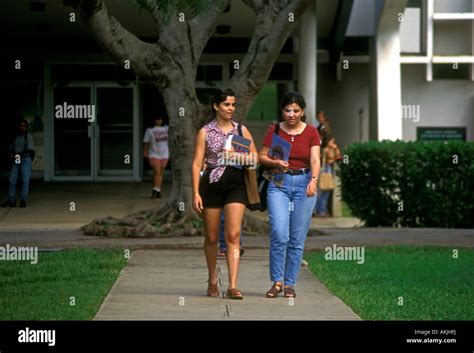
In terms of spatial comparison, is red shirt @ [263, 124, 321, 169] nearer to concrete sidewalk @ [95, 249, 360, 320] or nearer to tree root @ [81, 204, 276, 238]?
concrete sidewalk @ [95, 249, 360, 320]

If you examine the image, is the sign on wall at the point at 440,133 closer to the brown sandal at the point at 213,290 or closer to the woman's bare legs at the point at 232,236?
the brown sandal at the point at 213,290

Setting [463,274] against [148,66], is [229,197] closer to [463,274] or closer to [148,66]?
[463,274]

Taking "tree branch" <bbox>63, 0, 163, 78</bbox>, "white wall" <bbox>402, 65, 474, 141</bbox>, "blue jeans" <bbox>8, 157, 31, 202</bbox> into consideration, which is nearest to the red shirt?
"tree branch" <bbox>63, 0, 163, 78</bbox>

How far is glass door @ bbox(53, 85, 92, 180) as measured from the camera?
1233 inches

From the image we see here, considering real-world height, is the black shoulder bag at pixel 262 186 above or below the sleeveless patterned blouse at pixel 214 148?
below

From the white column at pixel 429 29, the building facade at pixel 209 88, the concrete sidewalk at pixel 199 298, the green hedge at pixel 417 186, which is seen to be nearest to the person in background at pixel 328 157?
the green hedge at pixel 417 186

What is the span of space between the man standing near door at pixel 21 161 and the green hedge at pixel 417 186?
6720 mm

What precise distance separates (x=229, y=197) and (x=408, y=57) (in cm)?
1898

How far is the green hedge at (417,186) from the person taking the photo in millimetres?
19922

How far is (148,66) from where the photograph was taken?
17672 millimetres

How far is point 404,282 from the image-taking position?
493 inches

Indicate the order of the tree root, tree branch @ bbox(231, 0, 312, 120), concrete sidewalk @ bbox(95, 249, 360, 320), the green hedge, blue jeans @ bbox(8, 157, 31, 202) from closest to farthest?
concrete sidewalk @ bbox(95, 249, 360, 320) < the tree root < tree branch @ bbox(231, 0, 312, 120) < the green hedge < blue jeans @ bbox(8, 157, 31, 202)
